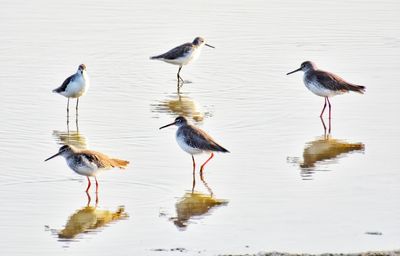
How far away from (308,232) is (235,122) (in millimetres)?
6382

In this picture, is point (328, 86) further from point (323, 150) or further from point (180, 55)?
point (180, 55)

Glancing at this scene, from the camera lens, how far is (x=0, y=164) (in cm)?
1534

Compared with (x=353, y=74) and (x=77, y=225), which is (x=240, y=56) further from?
(x=77, y=225)

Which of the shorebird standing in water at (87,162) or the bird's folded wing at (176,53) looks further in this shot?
the bird's folded wing at (176,53)

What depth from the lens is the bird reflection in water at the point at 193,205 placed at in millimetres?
12875


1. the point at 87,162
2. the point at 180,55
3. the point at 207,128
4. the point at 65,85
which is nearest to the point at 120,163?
the point at 87,162

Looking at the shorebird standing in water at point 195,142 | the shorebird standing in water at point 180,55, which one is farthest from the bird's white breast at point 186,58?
the shorebird standing in water at point 195,142

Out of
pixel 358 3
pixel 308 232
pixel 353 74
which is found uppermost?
pixel 358 3

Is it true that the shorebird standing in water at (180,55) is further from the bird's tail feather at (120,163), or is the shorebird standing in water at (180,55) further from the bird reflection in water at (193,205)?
the bird reflection in water at (193,205)

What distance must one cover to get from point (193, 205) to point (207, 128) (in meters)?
4.53

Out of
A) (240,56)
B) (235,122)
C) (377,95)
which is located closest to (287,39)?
(240,56)

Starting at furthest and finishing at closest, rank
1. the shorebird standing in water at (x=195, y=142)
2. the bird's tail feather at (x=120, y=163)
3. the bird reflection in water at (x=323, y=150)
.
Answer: the bird reflection in water at (x=323, y=150) < the shorebird standing in water at (x=195, y=142) < the bird's tail feather at (x=120, y=163)

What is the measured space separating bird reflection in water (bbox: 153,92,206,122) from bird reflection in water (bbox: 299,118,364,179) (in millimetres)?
2435

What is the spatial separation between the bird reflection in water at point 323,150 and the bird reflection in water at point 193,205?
1.89 m
